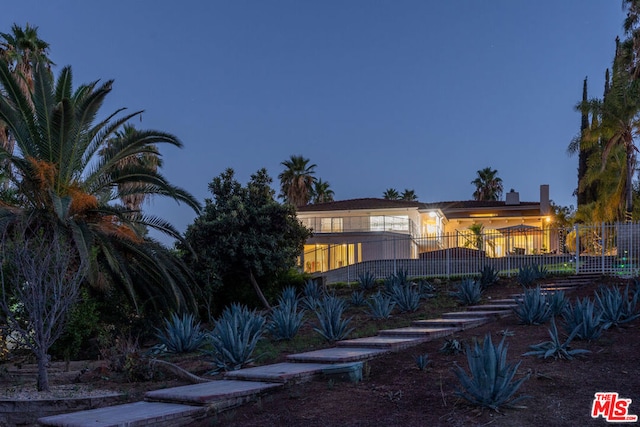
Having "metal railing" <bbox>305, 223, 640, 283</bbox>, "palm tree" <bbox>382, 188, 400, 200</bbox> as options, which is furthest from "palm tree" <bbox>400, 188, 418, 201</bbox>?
"metal railing" <bbox>305, 223, 640, 283</bbox>

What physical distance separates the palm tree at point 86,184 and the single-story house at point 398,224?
1101cm

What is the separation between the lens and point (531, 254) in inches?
907

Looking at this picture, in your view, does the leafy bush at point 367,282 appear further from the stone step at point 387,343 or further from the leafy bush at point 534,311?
the stone step at point 387,343

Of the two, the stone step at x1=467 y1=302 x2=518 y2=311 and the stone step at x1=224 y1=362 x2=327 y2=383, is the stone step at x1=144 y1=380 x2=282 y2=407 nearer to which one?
the stone step at x1=224 y1=362 x2=327 y2=383

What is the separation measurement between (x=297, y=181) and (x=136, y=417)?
5280cm


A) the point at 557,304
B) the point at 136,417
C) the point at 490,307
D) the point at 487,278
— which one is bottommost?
the point at 136,417

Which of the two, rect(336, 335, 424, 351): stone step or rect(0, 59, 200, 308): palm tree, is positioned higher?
rect(0, 59, 200, 308): palm tree

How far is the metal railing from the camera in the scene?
64.7 feet

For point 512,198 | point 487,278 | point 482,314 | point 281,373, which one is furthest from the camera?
point 512,198

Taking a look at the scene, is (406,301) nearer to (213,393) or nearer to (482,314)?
(482,314)

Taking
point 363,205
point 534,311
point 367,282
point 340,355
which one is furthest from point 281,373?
point 363,205

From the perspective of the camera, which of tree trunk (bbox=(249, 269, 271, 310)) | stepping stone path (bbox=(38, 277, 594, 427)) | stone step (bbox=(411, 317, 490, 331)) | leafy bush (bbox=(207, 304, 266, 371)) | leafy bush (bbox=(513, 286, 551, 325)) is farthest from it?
tree trunk (bbox=(249, 269, 271, 310))

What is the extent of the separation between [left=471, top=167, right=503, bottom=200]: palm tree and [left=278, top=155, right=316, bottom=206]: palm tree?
21918 millimetres

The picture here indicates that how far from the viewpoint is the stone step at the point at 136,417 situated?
6.27 meters
